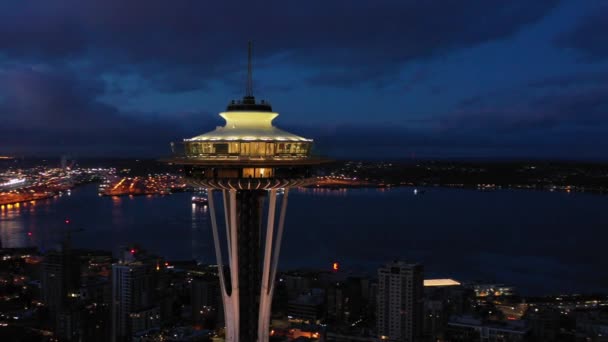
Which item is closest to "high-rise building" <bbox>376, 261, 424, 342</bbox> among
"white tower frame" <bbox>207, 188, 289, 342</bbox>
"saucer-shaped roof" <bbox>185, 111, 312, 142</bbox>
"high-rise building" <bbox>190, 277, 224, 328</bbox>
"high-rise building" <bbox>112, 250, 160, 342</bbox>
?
"high-rise building" <bbox>190, 277, 224, 328</bbox>

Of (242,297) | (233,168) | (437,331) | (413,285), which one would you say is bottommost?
(437,331)

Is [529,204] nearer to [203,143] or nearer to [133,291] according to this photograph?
[133,291]

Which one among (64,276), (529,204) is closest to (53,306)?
(64,276)

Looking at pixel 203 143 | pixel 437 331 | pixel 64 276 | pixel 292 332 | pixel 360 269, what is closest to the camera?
pixel 203 143

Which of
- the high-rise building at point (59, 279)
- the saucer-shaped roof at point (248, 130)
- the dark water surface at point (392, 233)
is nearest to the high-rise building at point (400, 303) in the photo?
the dark water surface at point (392, 233)

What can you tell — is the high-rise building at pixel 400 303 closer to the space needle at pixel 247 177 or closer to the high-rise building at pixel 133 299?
the high-rise building at pixel 133 299

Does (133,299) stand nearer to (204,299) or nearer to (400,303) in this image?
(204,299)

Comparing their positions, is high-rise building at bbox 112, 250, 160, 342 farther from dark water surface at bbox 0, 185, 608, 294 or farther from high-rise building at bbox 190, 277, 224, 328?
dark water surface at bbox 0, 185, 608, 294
